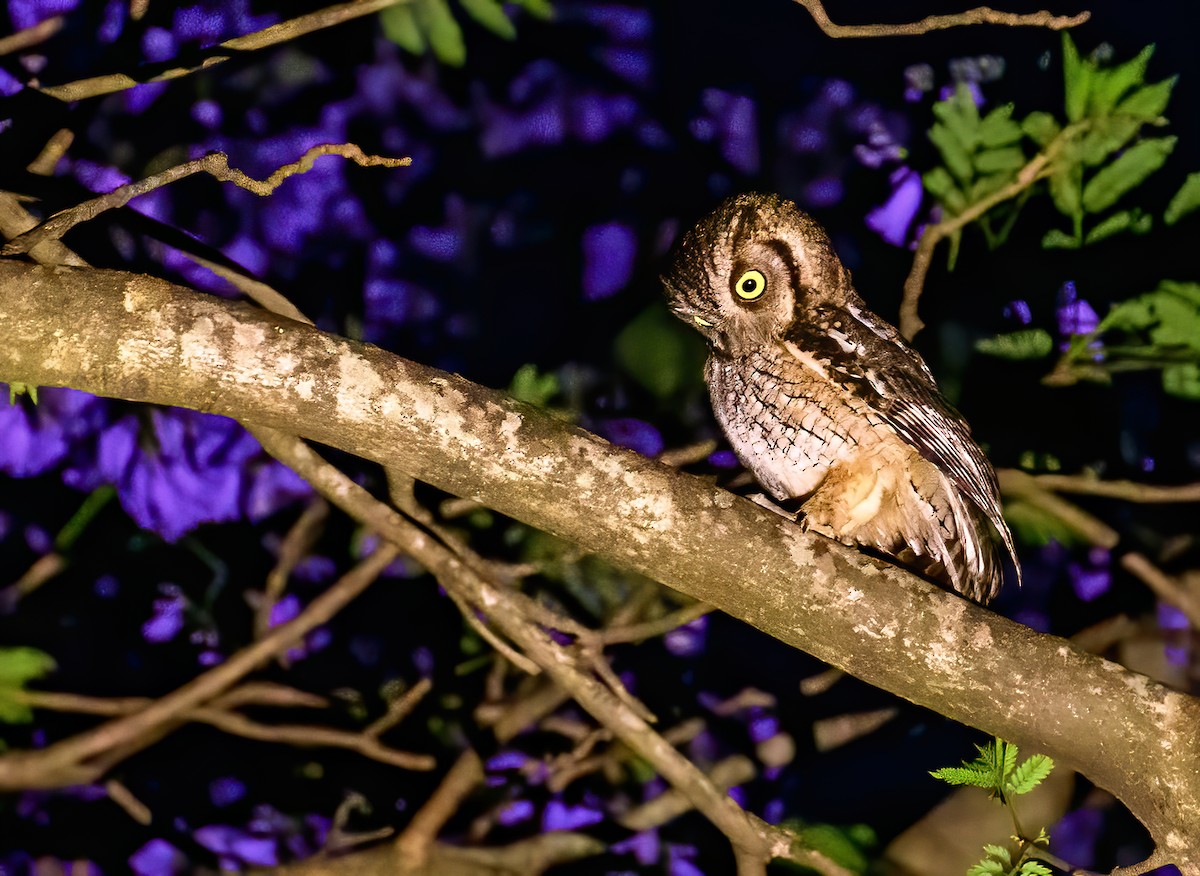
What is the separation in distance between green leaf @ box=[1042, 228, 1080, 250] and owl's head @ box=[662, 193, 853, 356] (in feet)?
2.01

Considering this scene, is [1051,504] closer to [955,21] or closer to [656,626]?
[656,626]

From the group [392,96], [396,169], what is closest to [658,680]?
[396,169]

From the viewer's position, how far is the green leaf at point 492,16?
202 cm

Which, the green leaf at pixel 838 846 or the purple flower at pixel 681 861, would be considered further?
the purple flower at pixel 681 861

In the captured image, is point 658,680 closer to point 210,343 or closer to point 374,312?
point 374,312

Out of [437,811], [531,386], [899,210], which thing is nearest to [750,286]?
[531,386]

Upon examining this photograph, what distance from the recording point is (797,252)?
1765 mm

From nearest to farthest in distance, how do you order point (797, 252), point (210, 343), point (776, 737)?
point (210, 343)
point (797, 252)
point (776, 737)

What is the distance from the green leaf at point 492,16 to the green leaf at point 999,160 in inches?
43.3

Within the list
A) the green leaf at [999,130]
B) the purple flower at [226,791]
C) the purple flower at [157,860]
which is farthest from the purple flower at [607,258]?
the purple flower at [157,860]

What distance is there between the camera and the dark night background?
6.62 ft

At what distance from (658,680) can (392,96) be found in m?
1.58

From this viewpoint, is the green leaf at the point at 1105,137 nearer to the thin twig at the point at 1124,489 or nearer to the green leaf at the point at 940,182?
the green leaf at the point at 940,182

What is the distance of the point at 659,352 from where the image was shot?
2137mm
